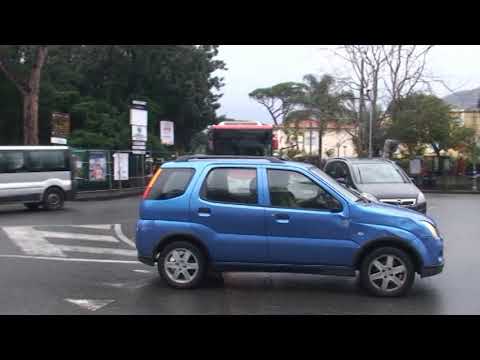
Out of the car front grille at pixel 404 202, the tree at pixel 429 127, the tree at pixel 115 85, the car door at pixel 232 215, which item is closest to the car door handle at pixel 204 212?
the car door at pixel 232 215

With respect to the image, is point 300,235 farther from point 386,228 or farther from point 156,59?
point 156,59

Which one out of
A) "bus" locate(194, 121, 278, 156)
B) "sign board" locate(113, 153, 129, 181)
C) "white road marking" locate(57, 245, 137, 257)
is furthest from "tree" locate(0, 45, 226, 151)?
"white road marking" locate(57, 245, 137, 257)

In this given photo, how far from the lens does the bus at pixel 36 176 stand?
1705 cm

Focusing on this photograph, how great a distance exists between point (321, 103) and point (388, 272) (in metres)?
41.4

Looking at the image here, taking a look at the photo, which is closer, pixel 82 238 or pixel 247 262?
pixel 247 262

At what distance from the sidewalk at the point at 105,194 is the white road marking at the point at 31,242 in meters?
8.85

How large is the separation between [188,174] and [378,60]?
33.4 m

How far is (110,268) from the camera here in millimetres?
8977

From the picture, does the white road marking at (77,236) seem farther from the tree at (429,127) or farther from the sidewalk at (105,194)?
the tree at (429,127)

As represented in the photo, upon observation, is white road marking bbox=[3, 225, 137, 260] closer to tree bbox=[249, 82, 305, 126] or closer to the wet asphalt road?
the wet asphalt road

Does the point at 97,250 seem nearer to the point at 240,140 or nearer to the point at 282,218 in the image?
the point at 282,218
